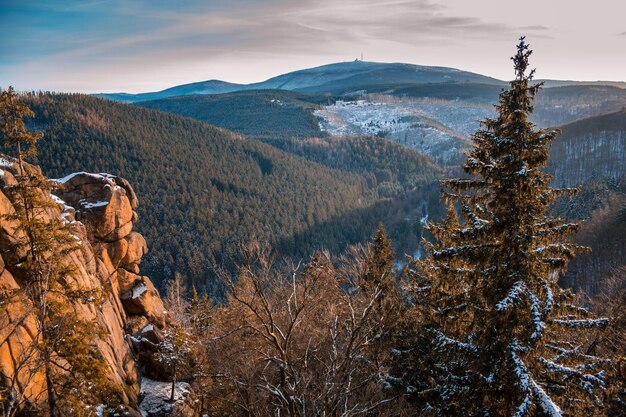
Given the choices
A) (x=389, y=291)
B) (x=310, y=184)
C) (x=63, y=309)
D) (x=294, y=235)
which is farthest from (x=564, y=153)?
(x=63, y=309)

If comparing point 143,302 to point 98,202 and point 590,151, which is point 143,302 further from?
point 590,151

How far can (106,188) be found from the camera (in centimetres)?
2234

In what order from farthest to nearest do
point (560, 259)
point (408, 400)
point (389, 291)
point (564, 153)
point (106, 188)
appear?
1. point (564, 153)
2. point (106, 188)
3. point (389, 291)
4. point (408, 400)
5. point (560, 259)

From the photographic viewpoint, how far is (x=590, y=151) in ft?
584

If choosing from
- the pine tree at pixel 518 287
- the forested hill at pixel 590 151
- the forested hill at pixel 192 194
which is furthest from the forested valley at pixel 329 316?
the forested hill at pixel 590 151

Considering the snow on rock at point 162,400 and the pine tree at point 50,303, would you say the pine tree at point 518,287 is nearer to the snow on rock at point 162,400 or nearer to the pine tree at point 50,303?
the pine tree at point 50,303

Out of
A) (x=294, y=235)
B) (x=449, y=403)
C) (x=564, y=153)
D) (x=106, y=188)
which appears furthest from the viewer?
(x=564, y=153)

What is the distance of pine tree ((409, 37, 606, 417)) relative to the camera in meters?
9.95

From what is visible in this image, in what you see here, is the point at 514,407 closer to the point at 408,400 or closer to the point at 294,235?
the point at 408,400

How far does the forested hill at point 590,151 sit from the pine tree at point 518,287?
6740 inches

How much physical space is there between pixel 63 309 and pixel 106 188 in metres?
13.0

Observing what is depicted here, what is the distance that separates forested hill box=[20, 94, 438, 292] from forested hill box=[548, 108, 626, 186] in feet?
218

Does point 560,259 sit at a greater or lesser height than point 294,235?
greater

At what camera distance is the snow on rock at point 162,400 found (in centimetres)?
1925
